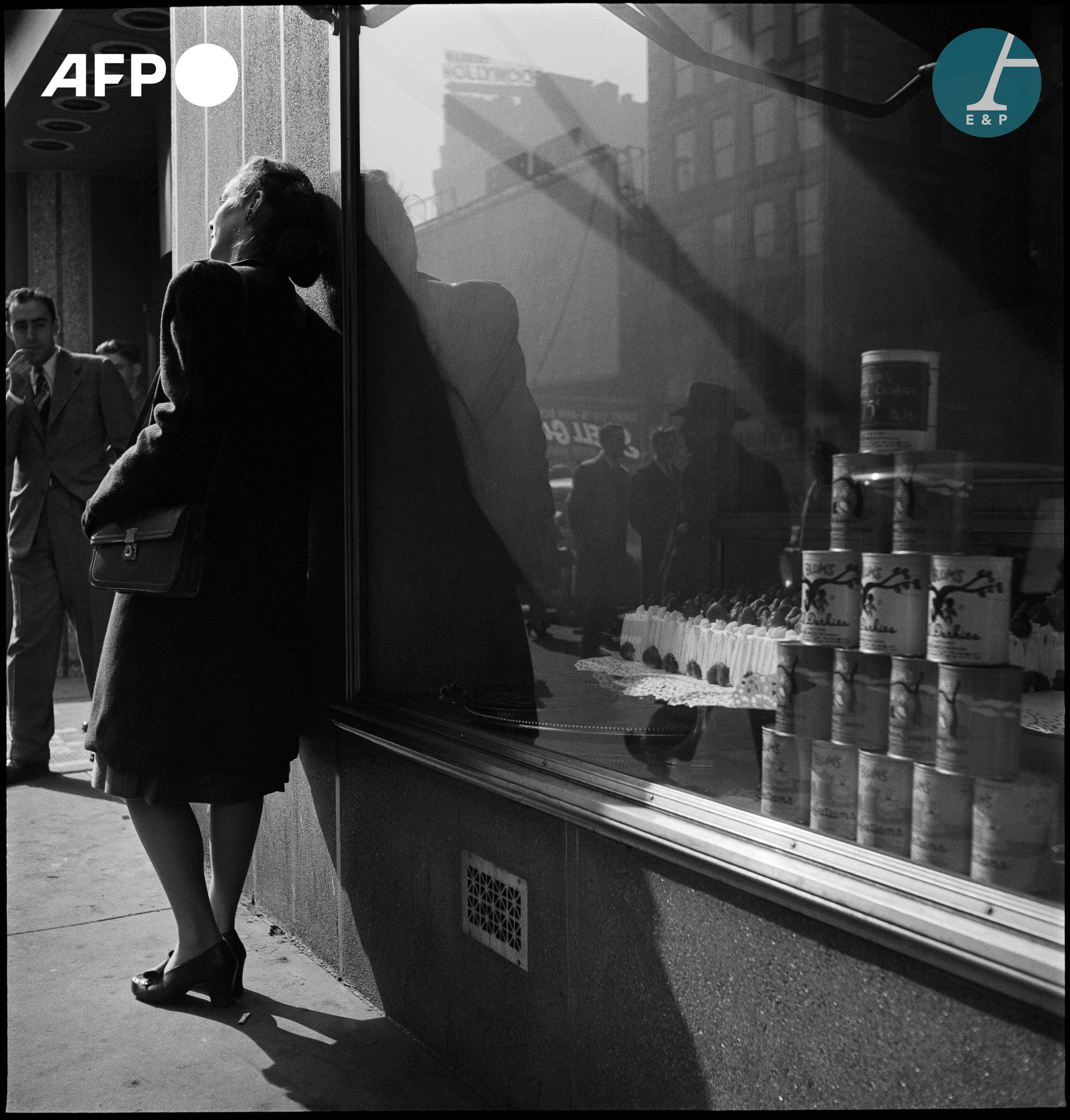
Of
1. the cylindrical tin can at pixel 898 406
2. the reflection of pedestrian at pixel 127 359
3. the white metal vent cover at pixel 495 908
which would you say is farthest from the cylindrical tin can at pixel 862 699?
the reflection of pedestrian at pixel 127 359

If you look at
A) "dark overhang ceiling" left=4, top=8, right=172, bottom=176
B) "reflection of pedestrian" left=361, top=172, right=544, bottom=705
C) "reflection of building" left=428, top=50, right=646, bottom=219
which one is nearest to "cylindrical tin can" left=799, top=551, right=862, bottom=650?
"reflection of pedestrian" left=361, top=172, right=544, bottom=705

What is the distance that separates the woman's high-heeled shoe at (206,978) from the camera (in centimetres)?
289

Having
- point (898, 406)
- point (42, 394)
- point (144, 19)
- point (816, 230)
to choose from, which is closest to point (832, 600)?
point (898, 406)

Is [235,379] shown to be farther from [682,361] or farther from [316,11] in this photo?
[682,361]

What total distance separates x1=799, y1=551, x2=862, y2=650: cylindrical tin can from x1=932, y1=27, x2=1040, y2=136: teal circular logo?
6.90 ft

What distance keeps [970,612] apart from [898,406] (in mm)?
398

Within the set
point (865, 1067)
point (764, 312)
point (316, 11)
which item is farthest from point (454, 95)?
point (865, 1067)

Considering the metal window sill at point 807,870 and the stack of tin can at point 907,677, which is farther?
the stack of tin can at point 907,677

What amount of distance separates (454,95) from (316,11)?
65cm

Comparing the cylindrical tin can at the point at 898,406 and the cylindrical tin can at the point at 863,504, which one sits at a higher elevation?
the cylindrical tin can at the point at 898,406

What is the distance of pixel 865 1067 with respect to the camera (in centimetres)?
162

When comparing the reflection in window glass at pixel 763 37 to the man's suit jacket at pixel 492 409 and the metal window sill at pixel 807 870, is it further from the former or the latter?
the metal window sill at pixel 807 870

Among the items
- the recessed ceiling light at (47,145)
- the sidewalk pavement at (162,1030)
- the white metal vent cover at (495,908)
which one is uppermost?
the recessed ceiling light at (47,145)

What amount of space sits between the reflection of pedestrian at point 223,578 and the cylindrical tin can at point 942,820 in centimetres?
167
